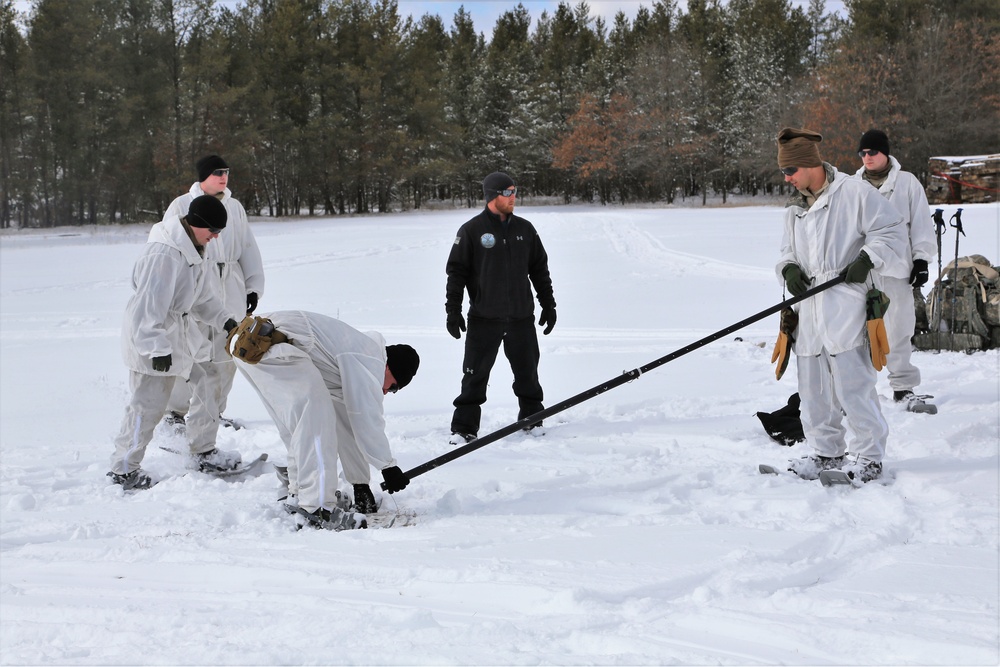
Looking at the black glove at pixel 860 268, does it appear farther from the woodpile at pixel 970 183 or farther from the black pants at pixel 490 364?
the woodpile at pixel 970 183

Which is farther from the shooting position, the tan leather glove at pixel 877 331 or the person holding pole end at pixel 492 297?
the person holding pole end at pixel 492 297

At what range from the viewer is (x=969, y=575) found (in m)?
3.23

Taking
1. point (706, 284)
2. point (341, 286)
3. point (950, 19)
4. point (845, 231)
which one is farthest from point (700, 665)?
point (950, 19)

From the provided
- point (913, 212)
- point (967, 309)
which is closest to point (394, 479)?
point (913, 212)

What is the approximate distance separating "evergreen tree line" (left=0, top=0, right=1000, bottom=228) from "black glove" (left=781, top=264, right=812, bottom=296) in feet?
105

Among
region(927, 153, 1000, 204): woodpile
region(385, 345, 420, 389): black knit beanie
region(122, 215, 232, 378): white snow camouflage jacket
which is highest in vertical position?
region(927, 153, 1000, 204): woodpile

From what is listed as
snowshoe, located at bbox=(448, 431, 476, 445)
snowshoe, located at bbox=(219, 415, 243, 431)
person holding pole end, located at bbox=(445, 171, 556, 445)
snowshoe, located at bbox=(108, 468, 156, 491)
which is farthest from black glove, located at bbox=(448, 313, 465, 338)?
snowshoe, located at bbox=(108, 468, 156, 491)

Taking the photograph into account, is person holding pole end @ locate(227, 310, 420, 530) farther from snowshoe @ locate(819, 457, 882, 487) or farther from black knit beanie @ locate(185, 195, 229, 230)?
snowshoe @ locate(819, 457, 882, 487)

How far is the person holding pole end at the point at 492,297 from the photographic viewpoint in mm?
5684

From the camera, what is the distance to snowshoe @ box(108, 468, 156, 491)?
476cm

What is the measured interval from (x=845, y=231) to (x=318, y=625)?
3299 mm

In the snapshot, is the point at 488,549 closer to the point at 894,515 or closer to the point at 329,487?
the point at 329,487

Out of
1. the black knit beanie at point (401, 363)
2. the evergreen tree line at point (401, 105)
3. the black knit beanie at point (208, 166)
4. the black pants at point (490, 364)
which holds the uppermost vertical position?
the evergreen tree line at point (401, 105)

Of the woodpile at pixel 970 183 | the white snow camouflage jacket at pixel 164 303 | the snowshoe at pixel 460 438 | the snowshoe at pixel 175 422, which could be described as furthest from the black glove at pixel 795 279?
the woodpile at pixel 970 183
